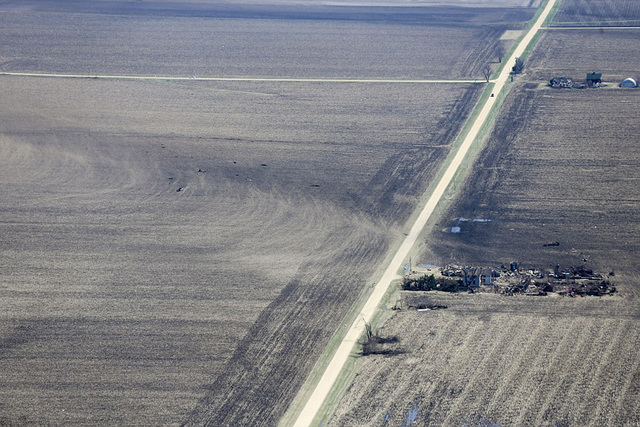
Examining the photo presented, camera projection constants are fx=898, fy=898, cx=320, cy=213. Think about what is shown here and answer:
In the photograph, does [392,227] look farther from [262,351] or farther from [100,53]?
[100,53]

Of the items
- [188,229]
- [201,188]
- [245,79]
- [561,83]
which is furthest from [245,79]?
[188,229]

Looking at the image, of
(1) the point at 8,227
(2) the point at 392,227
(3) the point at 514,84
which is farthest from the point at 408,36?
(1) the point at 8,227

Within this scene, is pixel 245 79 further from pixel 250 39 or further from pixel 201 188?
pixel 201 188

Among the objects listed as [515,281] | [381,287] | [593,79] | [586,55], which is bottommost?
[381,287]

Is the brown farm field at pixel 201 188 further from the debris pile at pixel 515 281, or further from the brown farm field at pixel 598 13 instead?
the brown farm field at pixel 598 13

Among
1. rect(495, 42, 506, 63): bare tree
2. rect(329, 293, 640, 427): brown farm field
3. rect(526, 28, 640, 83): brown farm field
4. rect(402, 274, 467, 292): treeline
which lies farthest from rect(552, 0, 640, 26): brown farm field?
rect(329, 293, 640, 427): brown farm field

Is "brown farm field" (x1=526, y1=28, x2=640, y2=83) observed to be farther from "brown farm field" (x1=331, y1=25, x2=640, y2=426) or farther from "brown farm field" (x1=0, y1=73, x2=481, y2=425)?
"brown farm field" (x1=331, y1=25, x2=640, y2=426)

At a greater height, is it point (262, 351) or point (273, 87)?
point (273, 87)
